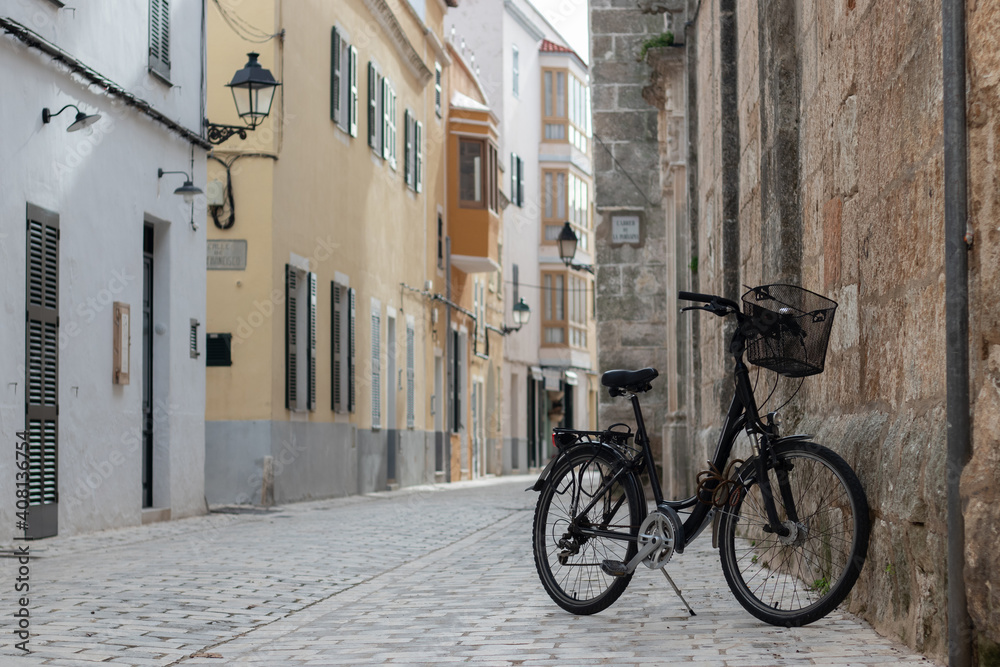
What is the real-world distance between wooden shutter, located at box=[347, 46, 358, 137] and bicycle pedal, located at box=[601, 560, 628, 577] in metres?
16.4

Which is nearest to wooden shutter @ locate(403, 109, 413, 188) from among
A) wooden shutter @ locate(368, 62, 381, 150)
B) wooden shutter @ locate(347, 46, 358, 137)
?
wooden shutter @ locate(368, 62, 381, 150)

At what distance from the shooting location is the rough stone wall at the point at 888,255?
3943 mm

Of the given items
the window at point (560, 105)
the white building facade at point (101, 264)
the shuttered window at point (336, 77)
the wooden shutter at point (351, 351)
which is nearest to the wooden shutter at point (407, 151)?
the shuttered window at point (336, 77)

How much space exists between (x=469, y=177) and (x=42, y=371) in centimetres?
2024

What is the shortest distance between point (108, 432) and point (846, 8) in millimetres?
8611

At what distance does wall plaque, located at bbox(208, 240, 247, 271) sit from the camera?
1741 centimetres

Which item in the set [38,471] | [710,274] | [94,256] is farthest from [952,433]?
[94,256]

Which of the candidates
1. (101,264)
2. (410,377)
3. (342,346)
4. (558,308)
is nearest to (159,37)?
(101,264)

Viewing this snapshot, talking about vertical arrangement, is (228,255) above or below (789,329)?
above

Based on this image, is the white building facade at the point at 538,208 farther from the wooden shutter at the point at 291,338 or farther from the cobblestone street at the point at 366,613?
the cobblestone street at the point at 366,613

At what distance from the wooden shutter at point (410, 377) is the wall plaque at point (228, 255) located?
29.5 ft

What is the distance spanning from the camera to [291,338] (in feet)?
60.3

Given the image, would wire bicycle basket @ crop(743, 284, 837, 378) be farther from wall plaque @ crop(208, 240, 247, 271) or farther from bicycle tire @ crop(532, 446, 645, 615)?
wall plaque @ crop(208, 240, 247, 271)

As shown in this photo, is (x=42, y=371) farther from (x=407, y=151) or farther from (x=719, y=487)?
(x=407, y=151)
